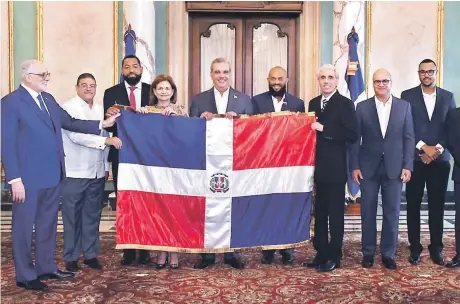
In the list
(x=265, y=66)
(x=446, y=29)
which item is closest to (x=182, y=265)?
(x=265, y=66)

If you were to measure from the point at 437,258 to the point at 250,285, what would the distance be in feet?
5.42

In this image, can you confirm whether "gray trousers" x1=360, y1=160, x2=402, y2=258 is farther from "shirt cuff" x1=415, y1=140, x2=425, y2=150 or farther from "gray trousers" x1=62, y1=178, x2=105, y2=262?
"gray trousers" x1=62, y1=178, x2=105, y2=262

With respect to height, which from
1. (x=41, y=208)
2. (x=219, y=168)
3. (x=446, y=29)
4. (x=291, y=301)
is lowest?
(x=291, y=301)

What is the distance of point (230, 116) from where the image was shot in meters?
4.06

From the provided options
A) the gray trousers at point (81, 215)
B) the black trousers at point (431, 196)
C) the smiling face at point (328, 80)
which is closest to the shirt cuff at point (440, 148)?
the black trousers at point (431, 196)

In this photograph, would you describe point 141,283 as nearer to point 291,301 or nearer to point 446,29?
point 291,301

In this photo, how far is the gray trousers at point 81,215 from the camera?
4.01 metres

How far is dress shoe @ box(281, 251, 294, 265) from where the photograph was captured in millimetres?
4227

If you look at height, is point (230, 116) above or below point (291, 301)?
above

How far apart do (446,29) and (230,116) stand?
4941 mm

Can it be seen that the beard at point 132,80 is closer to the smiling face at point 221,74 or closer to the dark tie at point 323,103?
the smiling face at point 221,74

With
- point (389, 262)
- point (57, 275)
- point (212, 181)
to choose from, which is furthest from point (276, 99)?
point (57, 275)

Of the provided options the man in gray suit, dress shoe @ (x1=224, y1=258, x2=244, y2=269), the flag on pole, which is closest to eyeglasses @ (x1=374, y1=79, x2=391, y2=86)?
the man in gray suit

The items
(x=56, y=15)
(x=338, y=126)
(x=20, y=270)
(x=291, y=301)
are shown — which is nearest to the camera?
(x=291, y=301)
